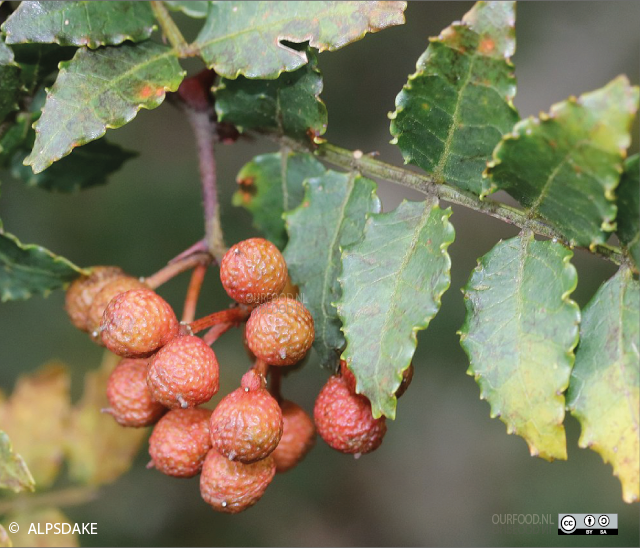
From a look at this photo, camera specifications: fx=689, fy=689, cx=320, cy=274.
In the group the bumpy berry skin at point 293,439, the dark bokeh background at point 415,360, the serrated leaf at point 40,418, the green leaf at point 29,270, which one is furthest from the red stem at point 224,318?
the dark bokeh background at point 415,360

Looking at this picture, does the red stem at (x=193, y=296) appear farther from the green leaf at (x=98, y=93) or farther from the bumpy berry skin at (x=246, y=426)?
the green leaf at (x=98, y=93)

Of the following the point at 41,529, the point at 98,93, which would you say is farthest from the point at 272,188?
the point at 41,529

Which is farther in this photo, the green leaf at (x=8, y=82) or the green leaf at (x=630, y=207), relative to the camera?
the green leaf at (x=8, y=82)

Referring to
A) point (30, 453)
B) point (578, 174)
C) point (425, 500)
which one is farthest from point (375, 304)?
point (425, 500)

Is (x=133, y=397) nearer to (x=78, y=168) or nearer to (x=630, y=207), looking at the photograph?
(x=78, y=168)

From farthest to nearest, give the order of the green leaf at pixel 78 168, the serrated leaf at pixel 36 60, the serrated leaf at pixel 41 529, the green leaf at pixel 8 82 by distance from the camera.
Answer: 1. the serrated leaf at pixel 41 529
2. the green leaf at pixel 78 168
3. the serrated leaf at pixel 36 60
4. the green leaf at pixel 8 82

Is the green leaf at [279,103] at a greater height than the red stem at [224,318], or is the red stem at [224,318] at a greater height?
the green leaf at [279,103]

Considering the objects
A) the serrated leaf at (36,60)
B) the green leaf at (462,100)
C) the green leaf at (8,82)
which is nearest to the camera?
the green leaf at (462,100)
